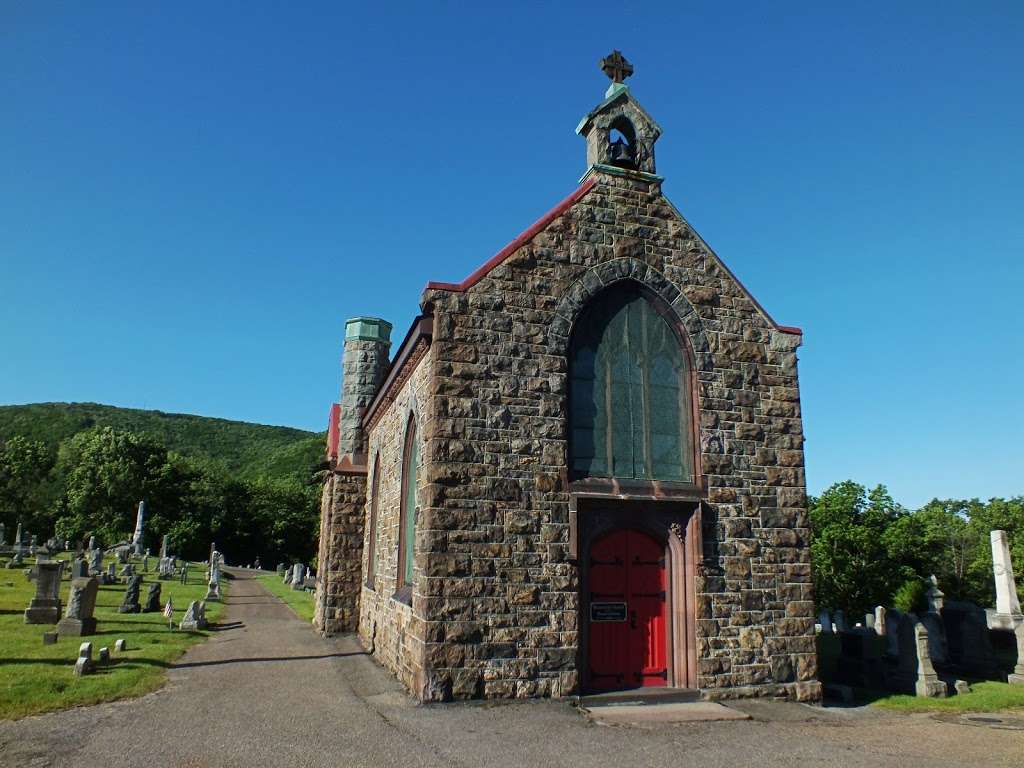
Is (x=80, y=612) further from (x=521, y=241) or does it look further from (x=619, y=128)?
(x=619, y=128)

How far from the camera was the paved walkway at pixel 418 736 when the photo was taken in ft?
22.7

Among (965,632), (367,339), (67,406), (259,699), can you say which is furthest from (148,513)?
(67,406)

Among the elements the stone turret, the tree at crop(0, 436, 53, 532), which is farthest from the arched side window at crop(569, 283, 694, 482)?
the tree at crop(0, 436, 53, 532)

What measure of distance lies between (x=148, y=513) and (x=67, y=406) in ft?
290

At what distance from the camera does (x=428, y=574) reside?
9.27m

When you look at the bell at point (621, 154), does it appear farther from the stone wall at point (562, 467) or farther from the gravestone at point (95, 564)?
the gravestone at point (95, 564)

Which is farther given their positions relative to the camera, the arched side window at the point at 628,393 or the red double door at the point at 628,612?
the arched side window at the point at 628,393

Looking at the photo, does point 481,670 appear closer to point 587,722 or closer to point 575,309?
point 587,722

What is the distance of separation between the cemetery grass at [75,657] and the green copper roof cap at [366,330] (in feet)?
28.5

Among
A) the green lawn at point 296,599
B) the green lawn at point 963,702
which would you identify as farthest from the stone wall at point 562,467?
the green lawn at point 296,599

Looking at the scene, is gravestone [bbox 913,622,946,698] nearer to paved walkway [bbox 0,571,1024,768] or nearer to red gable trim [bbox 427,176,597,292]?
paved walkway [bbox 0,571,1024,768]

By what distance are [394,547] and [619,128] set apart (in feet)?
30.0

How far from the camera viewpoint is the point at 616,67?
41.9 ft

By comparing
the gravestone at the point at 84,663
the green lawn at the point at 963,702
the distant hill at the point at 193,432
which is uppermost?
the distant hill at the point at 193,432
